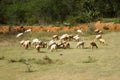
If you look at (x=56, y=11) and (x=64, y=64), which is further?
(x=56, y=11)

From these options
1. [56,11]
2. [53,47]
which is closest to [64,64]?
[53,47]

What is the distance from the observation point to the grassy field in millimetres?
11289

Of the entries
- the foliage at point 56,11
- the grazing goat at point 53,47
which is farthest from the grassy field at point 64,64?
the foliage at point 56,11

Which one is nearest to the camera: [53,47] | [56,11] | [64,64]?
[64,64]

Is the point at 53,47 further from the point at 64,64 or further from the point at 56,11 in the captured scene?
the point at 56,11

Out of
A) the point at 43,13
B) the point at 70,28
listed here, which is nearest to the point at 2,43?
the point at 70,28

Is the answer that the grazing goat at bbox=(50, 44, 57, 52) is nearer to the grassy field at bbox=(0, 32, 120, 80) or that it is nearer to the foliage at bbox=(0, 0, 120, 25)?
the grassy field at bbox=(0, 32, 120, 80)

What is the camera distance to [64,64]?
1321 centimetres

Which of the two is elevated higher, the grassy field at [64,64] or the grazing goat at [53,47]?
the grazing goat at [53,47]

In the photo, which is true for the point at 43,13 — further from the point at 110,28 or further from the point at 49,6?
the point at 110,28

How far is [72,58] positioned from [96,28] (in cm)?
1122

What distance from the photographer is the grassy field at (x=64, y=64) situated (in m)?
11.3

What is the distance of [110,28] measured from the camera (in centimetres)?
2519

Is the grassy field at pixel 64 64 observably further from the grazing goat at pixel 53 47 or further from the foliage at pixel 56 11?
the foliage at pixel 56 11
